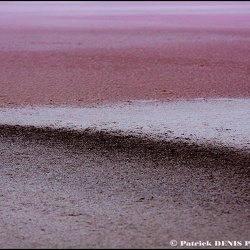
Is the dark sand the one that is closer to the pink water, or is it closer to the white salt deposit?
the white salt deposit

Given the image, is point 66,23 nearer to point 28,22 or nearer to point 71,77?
point 28,22

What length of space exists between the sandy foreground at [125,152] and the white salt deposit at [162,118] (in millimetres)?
18

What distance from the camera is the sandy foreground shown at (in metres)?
4.34

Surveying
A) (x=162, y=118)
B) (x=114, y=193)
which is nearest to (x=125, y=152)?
(x=114, y=193)

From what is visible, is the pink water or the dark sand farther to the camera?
the pink water

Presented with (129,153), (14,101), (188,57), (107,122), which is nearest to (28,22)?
(188,57)

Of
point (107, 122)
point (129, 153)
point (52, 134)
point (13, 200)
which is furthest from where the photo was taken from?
point (107, 122)

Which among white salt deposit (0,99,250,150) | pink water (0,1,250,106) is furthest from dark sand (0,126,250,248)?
pink water (0,1,250,106)

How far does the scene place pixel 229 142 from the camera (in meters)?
6.63

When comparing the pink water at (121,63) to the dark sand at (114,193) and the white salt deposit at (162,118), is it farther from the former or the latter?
the dark sand at (114,193)

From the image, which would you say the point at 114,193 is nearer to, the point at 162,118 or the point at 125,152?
the point at 125,152

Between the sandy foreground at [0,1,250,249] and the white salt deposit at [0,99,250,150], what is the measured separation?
0.02 m

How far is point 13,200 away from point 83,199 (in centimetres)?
74

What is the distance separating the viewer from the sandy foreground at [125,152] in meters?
4.34
